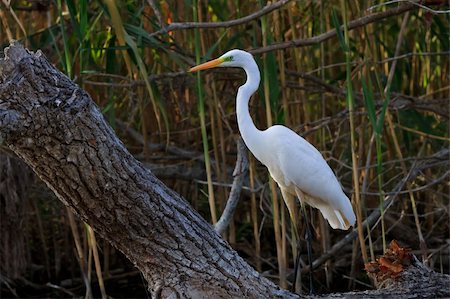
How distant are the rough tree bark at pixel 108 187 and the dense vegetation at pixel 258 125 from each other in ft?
4.64

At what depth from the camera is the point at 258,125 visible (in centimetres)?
457

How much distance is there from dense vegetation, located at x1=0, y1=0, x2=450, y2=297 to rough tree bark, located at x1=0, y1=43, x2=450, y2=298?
1.41 metres

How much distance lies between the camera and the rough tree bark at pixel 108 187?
1.85m

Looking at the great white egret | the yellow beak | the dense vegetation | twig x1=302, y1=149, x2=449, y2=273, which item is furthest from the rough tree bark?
twig x1=302, y1=149, x2=449, y2=273

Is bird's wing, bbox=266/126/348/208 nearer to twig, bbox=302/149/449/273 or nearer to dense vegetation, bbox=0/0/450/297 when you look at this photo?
dense vegetation, bbox=0/0/450/297

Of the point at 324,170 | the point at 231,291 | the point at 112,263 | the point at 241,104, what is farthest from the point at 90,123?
the point at 112,263

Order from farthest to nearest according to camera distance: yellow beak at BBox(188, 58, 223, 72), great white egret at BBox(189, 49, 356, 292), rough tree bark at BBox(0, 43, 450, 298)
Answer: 1. great white egret at BBox(189, 49, 356, 292)
2. yellow beak at BBox(188, 58, 223, 72)
3. rough tree bark at BBox(0, 43, 450, 298)

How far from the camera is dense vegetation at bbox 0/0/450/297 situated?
12.9ft

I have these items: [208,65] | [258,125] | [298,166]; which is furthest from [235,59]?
[258,125]

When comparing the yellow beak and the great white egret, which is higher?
the yellow beak

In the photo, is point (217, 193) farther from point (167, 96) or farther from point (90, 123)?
point (90, 123)

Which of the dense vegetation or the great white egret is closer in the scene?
→ the great white egret

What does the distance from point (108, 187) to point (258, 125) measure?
8.64 feet

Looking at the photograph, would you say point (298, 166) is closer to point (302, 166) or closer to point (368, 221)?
point (302, 166)
